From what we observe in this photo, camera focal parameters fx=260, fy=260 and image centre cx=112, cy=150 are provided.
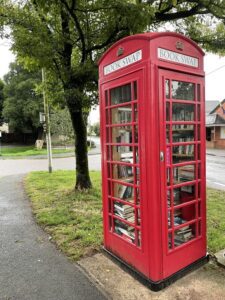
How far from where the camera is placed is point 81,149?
758 centimetres

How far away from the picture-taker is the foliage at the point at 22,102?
1221 inches

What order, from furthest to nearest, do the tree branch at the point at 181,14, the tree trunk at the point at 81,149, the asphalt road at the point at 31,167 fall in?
the asphalt road at the point at 31,167 → the tree trunk at the point at 81,149 → the tree branch at the point at 181,14

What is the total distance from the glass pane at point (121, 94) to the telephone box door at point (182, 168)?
0.49 metres

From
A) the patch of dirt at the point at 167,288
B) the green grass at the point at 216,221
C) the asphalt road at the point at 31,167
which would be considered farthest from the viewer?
the asphalt road at the point at 31,167

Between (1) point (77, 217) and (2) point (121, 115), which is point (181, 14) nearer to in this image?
(2) point (121, 115)

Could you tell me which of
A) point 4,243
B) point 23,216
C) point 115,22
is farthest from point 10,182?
point 115,22

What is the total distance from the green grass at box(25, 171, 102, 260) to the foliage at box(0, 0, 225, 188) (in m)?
2.42

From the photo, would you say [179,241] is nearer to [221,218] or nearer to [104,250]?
[104,250]

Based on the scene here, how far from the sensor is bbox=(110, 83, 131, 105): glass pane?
3250mm

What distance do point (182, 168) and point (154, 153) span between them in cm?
69

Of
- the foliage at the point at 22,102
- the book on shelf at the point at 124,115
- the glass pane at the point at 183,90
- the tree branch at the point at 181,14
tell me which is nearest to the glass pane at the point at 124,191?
the book on shelf at the point at 124,115

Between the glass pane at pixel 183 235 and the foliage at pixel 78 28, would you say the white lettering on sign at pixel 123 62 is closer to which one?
the foliage at pixel 78 28

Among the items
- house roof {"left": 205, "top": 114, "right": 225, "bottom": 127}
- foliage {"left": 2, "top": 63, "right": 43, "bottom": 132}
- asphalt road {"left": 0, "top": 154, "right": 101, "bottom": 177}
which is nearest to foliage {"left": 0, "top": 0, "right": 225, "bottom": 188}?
asphalt road {"left": 0, "top": 154, "right": 101, "bottom": 177}

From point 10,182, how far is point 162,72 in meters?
9.59
